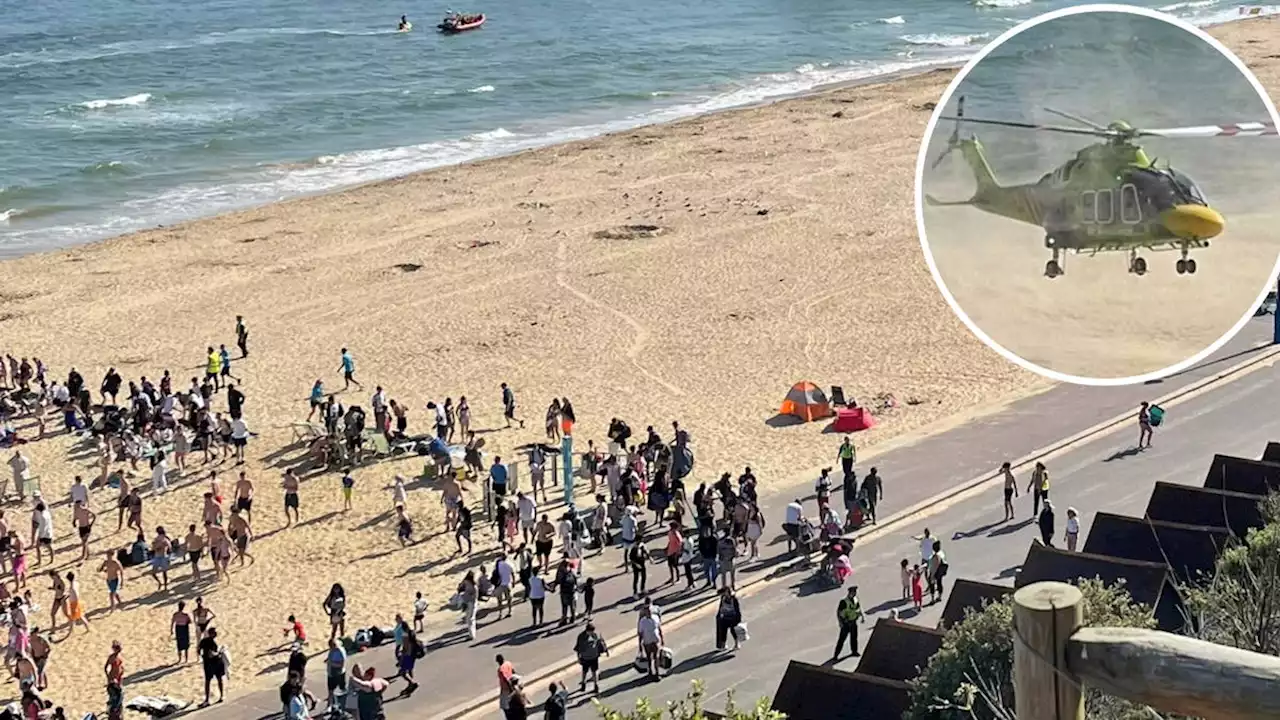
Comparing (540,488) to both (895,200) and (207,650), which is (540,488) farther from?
(895,200)

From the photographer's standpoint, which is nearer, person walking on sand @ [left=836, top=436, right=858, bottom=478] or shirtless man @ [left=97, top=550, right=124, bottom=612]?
shirtless man @ [left=97, top=550, right=124, bottom=612]

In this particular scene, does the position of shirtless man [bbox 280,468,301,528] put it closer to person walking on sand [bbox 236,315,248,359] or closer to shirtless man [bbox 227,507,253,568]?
shirtless man [bbox 227,507,253,568]

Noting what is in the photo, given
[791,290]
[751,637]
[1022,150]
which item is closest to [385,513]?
[751,637]

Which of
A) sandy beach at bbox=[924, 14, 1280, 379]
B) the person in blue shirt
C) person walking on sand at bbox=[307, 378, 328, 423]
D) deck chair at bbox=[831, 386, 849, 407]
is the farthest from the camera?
person walking on sand at bbox=[307, 378, 328, 423]

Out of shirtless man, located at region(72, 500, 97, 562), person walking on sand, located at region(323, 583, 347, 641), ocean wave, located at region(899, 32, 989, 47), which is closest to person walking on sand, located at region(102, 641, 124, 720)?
person walking on sand, located at region(323, 583, 347, 641)

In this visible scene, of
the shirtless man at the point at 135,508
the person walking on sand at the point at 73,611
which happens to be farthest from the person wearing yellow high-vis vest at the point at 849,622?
the shirtless man at the point at 135,508

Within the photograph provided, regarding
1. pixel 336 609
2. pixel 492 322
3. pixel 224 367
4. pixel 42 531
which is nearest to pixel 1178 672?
pixel 336 609

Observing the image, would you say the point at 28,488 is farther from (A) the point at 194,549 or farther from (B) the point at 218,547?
(B) the point at 218,547
